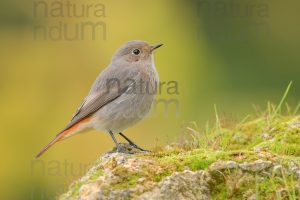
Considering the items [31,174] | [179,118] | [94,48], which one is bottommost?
[31,174]

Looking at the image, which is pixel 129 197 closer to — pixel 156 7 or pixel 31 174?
pixel 31 174

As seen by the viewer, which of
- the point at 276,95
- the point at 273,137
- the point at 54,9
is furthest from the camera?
the point at 54,9

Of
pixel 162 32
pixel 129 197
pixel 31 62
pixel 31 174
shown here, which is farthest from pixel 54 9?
pixel 129 197

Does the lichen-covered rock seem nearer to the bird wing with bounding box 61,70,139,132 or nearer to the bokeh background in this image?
the bird wing with bounding box 61,70,139,132

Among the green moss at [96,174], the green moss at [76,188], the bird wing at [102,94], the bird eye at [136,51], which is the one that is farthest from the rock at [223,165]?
the bird eye at [136,51]

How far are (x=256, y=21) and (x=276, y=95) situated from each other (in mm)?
3880

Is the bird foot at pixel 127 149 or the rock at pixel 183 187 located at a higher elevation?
the rock at pixel 183 187

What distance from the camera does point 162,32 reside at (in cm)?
1725

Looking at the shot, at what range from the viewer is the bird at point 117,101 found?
24.4 feet

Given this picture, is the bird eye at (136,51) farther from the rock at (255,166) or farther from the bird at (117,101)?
the rock at (255,166)

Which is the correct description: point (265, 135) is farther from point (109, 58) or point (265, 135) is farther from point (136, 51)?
point (109, 58)
